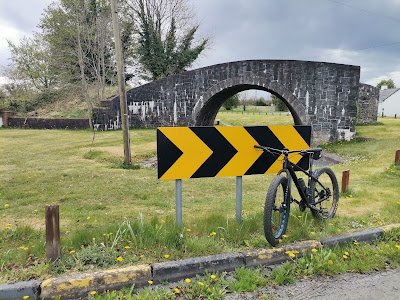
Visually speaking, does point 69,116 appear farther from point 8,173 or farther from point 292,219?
point 292,219

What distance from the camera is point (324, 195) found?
13.4 ft

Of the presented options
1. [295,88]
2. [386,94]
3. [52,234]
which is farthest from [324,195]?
[386,94]

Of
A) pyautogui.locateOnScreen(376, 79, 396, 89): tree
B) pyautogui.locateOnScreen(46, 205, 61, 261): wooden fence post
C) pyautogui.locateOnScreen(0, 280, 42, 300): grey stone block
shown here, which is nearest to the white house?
pyautogui.locateOnScreen(376, 79, 396, 89): tree

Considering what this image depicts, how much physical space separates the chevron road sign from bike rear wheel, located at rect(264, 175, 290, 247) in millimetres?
481

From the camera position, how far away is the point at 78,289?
2.53m

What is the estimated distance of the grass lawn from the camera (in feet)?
9.83

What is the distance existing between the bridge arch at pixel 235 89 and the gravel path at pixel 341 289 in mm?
14017

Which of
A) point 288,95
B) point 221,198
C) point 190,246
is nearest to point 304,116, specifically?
point 288,95

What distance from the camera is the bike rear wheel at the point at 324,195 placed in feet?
13.0

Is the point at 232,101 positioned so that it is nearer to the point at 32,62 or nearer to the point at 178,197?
the point at 32,62

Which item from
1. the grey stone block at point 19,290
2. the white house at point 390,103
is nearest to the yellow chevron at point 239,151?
the grey stone block at point 19,290

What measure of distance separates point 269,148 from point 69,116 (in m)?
25.1

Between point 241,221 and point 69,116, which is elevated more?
point 69,116

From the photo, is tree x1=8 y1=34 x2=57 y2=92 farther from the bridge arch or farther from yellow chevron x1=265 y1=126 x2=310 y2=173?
yellow chevron x1=265 y1=126 x2=310 y2=173
